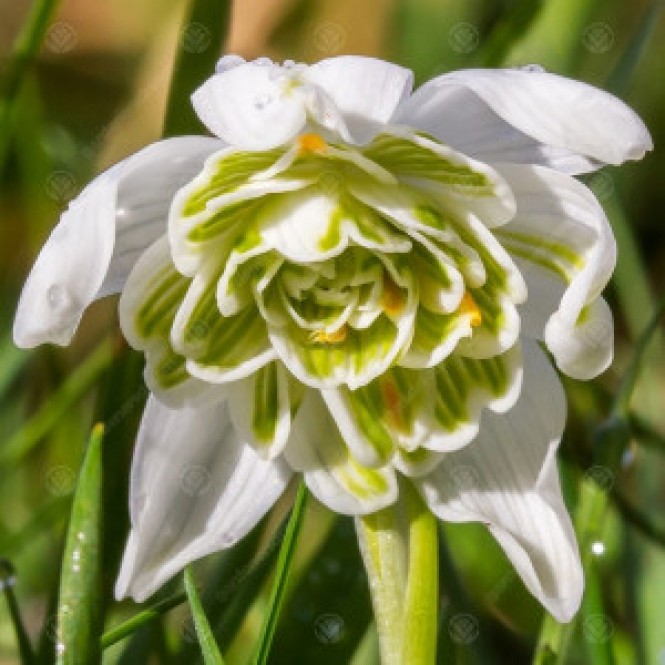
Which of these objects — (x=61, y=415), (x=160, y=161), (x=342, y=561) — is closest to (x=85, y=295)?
(x=160, y=161)

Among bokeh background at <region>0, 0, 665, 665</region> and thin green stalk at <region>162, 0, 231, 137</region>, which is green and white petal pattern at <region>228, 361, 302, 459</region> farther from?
thin green stalk at <region>162, 0, 231, 137</region>

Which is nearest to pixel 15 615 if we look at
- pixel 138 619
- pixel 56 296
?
pixel 138 619

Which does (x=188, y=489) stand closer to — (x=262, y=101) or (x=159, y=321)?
(x=159, y=321)

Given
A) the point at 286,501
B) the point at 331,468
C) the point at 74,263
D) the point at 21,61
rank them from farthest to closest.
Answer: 1. the point at 286,501
2. the point at 21,61
3. the point at 331,468
4. the point at 74,263

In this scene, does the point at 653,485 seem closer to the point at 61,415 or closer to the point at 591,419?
the point at 591,419

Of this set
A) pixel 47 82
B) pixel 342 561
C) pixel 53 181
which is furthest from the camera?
pixel 47 82

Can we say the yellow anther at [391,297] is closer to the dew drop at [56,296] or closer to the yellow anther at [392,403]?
the yellow anther at [392,403]
